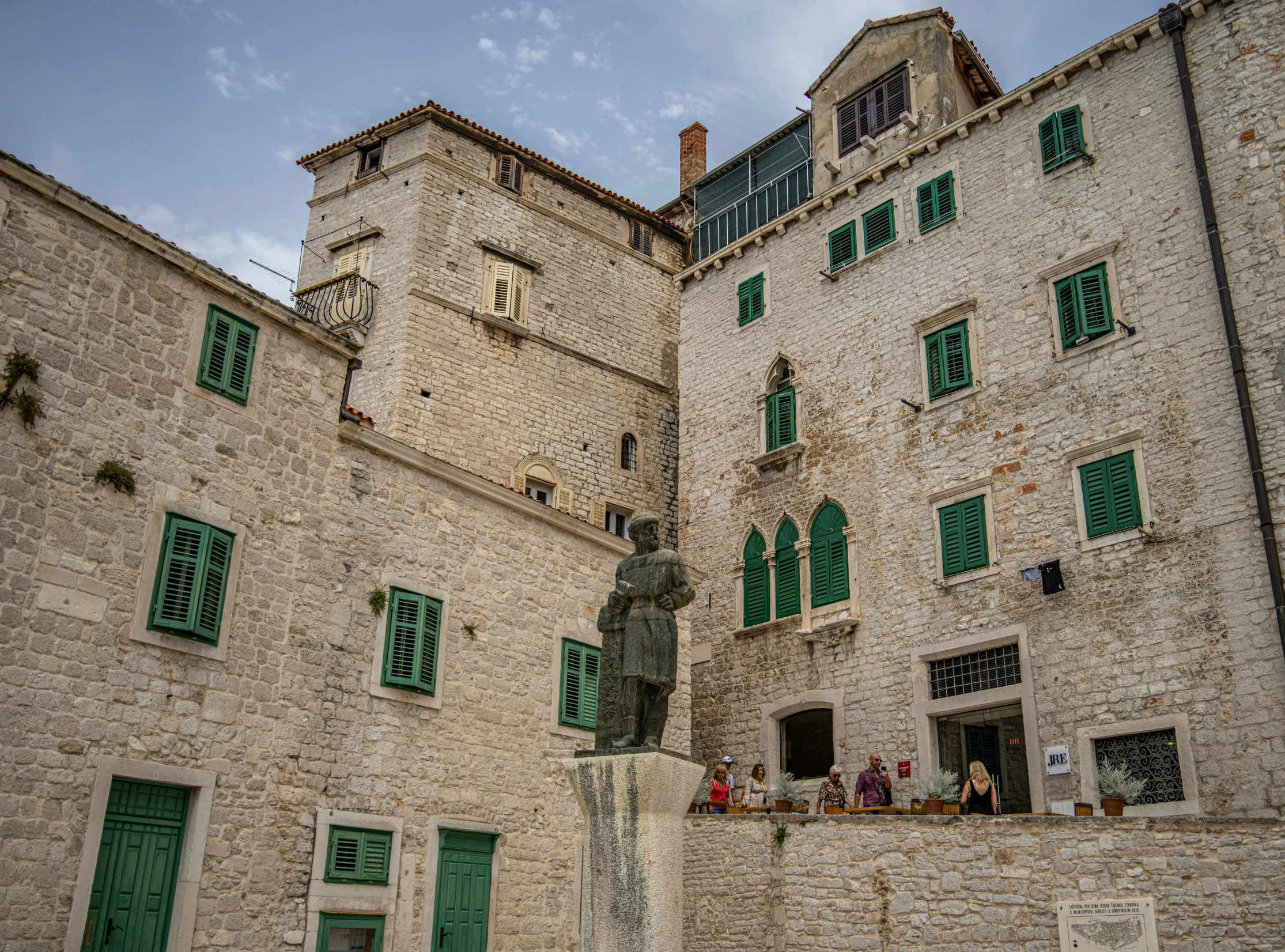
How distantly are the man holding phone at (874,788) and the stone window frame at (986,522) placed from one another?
3839 mm

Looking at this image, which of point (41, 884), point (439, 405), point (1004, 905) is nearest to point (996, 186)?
point (439, 405)

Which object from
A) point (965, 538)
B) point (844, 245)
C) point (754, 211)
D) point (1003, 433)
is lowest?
point (965, 538)

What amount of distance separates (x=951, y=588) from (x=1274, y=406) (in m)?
5.58

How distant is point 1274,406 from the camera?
52.7ft

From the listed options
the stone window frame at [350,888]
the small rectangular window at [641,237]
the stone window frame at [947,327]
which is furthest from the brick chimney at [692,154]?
the stone window frame at [350,888]

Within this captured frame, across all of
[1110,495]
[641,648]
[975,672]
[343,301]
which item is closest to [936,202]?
[1110,495]

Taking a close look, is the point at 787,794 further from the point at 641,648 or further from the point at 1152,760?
the point at 641,648

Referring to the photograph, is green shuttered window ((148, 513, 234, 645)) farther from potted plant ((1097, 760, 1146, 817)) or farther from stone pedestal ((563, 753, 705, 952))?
potted plant ((1097, 760, 1146, 817))

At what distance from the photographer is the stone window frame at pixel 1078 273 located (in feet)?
60.3

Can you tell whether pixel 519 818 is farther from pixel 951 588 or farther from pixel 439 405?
pixel 439 405

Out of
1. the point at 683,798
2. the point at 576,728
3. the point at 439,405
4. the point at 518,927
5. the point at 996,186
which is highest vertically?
the point at 996,186

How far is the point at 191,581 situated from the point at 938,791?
9831 millimetres

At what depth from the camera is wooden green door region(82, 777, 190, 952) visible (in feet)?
39.1

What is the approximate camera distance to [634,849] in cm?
972
